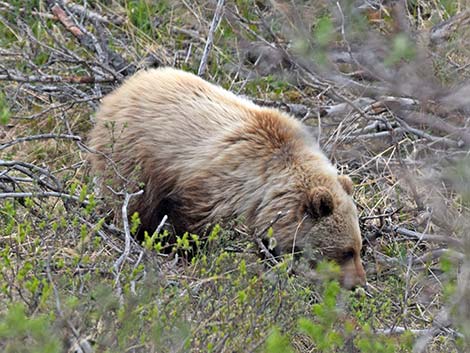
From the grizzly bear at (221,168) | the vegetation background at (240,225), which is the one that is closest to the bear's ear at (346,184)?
the grizzly bear at (221,168)

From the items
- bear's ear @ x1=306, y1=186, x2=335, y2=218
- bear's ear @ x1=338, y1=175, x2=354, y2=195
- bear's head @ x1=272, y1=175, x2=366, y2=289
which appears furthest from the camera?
bear's ear @ x1=338, y1=175, x2=354, y2=195

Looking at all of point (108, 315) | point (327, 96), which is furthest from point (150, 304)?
point (327, 96)

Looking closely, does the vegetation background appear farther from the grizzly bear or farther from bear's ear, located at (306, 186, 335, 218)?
bear's ear, located at (306, 186, 335, 218)

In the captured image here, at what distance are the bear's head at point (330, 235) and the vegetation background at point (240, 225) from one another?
201 millimetres

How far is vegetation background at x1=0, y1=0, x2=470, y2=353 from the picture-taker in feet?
12.4

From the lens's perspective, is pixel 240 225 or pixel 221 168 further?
pixel 221 168

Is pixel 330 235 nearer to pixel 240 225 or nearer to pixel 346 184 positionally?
pixel 346 184

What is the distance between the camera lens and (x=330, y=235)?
5957mm

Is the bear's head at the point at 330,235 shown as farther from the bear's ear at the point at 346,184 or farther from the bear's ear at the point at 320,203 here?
the bear's ear at the point at 346,184

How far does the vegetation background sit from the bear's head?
0.66 ft

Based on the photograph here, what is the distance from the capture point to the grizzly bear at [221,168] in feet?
19.6

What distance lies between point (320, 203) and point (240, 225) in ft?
1.67

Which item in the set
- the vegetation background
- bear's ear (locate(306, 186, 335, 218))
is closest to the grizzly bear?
bear's ear (locate(306, 186, 335, 218))

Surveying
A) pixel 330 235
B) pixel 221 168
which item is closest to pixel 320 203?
pixel 330 235
